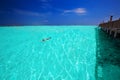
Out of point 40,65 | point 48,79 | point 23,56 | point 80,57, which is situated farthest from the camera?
point 23,56

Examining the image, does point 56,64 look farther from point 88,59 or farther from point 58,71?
point 88,59

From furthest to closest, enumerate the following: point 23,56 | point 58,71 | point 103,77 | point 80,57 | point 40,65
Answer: point 23,56 → point 80,57 → point 40,65 → point 58,71 → point 103,77

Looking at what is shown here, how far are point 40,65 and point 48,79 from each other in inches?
74.2

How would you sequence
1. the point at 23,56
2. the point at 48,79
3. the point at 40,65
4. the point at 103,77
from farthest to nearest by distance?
the point at 23,56, the point at 40,65, the point at 48,79, the point at 103,77

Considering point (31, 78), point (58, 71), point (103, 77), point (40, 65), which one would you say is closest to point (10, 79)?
point (31, 78)

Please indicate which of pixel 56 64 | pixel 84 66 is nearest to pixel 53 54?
pixel 56 64

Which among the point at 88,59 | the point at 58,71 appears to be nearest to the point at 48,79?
the point at 58,71

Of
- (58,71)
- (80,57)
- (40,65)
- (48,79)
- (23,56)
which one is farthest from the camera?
(23,56)

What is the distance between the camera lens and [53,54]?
31.7 feet

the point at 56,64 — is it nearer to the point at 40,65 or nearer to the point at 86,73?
the point at 40,65

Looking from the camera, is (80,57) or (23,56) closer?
(80,57)

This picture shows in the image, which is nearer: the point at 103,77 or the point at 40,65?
the point at 103,77

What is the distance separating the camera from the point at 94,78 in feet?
19.0

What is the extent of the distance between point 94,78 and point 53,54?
4623 mm
